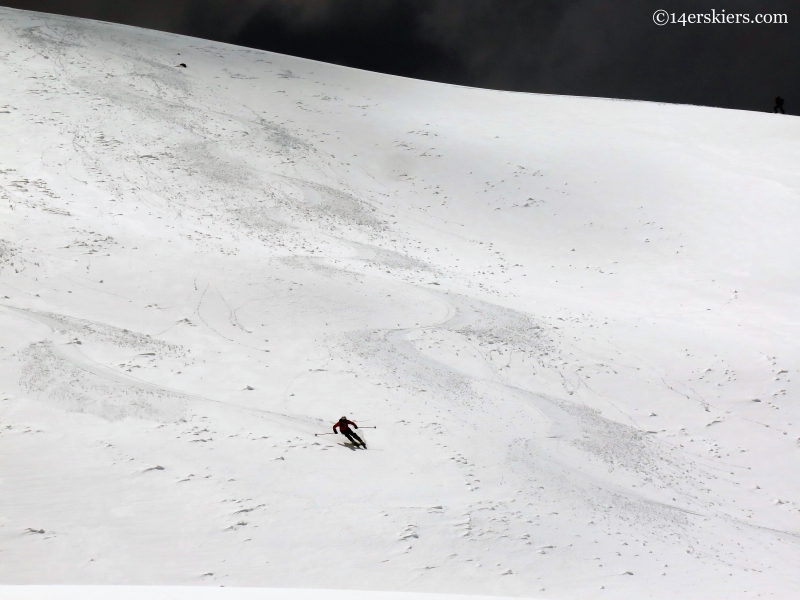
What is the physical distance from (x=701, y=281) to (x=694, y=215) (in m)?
4.11

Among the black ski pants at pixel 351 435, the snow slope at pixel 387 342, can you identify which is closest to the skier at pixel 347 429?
the black ski pants at pixel 351 435

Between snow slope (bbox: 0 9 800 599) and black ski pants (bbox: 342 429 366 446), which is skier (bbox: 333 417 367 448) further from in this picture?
snow slope (bbox: 0 9 800 599)

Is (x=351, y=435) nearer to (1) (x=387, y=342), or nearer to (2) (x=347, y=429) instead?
(2) (x=347, y=429)

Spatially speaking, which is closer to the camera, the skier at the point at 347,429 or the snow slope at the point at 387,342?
the snow slope at the point at 387,342

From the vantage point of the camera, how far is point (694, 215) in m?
24.6

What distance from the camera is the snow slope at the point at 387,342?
1024cm

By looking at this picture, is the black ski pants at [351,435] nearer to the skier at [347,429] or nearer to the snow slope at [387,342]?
the skier at [347,429]

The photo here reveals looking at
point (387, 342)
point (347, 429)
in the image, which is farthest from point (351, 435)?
point (387, 342)

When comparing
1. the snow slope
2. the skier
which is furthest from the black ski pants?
the snow slope

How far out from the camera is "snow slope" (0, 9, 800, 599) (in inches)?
403

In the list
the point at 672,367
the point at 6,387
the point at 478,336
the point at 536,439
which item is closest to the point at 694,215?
the point at 672,367

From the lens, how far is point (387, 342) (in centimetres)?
1653

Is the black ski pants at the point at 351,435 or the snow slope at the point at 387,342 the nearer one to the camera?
the snow slope at the point at 387,342

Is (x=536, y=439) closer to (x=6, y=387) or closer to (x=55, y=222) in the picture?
(x=6, y=387)
